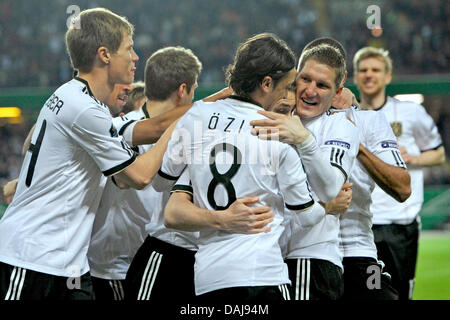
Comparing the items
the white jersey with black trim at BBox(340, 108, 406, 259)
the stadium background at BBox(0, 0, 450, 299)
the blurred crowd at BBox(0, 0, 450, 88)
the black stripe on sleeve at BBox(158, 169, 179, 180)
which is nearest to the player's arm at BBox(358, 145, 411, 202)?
the white jersey with black trim at BBox(340, 108, 406, 259)

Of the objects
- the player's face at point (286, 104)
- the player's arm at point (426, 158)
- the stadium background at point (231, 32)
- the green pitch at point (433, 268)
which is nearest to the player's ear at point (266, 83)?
the player's face at point (286, 104)

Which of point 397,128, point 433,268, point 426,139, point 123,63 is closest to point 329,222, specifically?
point 123,63

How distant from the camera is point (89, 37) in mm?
3504

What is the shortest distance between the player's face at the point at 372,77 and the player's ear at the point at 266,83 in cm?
321

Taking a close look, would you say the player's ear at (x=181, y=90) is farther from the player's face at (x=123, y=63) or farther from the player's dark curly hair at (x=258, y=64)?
the player's dark curly hair at (x=258, y=64)

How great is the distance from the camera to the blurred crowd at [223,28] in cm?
1582

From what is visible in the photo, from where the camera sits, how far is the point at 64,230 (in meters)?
3.35

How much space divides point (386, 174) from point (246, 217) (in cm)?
125

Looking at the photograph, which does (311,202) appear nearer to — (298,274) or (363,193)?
(298,274)

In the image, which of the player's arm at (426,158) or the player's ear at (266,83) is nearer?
the player's ear at (266,83)

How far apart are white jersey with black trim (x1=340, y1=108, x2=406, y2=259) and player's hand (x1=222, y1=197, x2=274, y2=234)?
104 centimetres

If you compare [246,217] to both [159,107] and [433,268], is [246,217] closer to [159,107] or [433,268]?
[159,107]

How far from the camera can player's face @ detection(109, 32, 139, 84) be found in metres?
3.57

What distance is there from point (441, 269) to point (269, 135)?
788 centimetres
